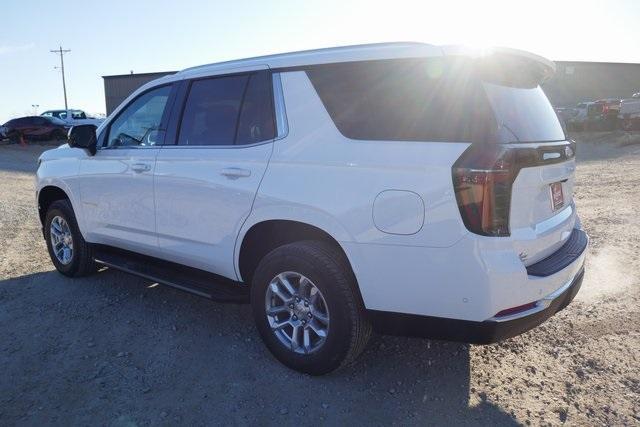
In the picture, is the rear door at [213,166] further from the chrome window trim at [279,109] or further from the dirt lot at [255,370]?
the dirt lot at [255,370]

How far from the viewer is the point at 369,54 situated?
296 cm

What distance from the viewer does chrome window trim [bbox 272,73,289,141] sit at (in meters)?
3.23

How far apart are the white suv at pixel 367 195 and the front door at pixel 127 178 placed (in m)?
0.07

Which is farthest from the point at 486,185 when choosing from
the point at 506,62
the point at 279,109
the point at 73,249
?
the point at 73,249

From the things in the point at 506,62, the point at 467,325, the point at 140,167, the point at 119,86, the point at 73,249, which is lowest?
the point at 73,249

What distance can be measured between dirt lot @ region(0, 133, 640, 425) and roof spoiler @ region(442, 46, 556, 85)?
1.83m

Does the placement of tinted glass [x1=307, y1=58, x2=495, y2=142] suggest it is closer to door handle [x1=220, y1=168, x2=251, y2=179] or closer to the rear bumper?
door handle [x1=220, y1=168, x2=251, y2=179]

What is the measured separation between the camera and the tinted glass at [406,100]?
2.62 metres

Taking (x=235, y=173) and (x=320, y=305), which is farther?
(x=235, y=173)

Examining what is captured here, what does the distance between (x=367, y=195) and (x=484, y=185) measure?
0.60 metres

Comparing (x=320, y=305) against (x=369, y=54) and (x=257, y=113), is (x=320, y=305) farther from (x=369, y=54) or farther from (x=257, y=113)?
(x=369, y=54)

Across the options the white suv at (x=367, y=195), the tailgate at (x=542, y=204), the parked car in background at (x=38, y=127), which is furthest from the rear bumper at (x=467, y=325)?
the parked car in background at (x=38, y=127)

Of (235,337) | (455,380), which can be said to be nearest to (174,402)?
(235,337)

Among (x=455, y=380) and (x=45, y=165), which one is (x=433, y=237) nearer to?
(x=455, y=380)
